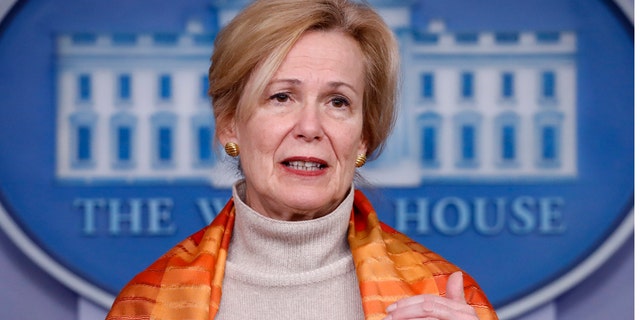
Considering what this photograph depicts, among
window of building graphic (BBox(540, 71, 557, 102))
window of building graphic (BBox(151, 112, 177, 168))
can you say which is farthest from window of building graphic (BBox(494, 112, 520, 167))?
window of building graphic (BBox(151, 112, 177, 168))

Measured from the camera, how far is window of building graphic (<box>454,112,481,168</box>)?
9.78 ft

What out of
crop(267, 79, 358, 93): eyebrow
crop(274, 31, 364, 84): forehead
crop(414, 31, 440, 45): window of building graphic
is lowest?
crop(267, 79, 358, 93): eyebrow

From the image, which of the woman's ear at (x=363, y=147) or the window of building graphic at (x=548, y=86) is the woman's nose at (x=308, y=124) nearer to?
the woman's ear at (x=363, y=147)

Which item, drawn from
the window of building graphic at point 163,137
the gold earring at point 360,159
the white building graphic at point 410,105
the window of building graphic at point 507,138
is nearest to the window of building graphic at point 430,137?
the white building graphic at point 410,105

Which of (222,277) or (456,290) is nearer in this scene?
(456,290)

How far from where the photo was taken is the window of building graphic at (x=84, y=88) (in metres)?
2.97

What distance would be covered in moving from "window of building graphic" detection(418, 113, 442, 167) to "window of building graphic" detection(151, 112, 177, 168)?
747 millimetres

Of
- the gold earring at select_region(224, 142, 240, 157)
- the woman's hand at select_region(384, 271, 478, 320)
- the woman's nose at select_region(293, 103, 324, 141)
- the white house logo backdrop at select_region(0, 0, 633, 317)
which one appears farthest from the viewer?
the white house logo backdrop at select_region(0, 0, 633, 317)

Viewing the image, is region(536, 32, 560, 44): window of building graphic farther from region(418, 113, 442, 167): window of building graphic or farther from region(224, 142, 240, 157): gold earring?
region(224, 142, 240, 157): gold earring

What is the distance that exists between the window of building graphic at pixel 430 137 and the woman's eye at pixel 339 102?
0.98m

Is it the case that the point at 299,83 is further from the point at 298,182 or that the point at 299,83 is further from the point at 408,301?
the point at 408,301

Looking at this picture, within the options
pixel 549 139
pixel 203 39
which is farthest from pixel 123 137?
pixel 549 139

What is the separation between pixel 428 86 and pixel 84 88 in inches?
40.9

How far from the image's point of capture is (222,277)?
2053 millimetres
